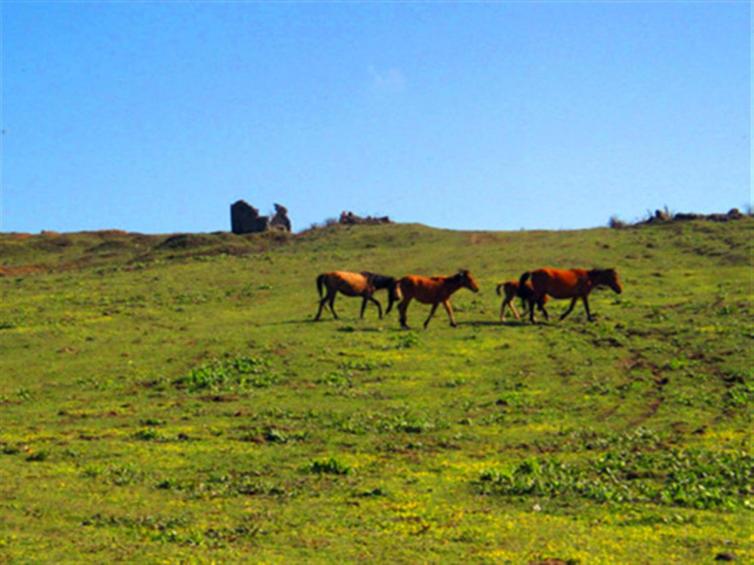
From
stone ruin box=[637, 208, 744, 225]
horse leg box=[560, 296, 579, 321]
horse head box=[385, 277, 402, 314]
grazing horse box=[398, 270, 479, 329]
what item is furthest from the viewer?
stone ruin box=[637, 208, 744, 225]

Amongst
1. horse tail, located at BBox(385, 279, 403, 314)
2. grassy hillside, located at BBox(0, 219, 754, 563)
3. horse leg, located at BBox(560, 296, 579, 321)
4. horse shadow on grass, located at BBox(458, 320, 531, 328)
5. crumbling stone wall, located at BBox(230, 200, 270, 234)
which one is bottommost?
grassy hillside, located at BBox(0, 219, 754, 563)

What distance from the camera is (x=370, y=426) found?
19.9 m

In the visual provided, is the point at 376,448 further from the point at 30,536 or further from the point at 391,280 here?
the point at 391,280

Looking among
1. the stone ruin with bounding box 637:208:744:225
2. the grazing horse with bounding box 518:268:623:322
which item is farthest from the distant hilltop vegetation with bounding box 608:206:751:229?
the grazing horse with bounding box 518:268:623:322

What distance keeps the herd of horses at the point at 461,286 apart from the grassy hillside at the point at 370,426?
0.89 m

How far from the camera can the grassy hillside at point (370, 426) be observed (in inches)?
483

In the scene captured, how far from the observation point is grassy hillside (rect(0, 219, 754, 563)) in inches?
483

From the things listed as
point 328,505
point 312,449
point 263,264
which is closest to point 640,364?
point 312,449

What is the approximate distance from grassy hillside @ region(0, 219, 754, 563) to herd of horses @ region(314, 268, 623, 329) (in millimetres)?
886

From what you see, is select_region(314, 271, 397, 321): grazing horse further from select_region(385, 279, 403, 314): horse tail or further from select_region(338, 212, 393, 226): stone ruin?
select_region(338, 212, 393, 226): stone ruin

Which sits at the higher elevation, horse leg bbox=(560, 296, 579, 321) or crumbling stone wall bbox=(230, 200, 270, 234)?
crumbling stone wall bbox=(230, 200, 270, 234)

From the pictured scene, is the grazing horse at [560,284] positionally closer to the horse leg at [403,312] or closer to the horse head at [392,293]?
the horse leg at [403,312]

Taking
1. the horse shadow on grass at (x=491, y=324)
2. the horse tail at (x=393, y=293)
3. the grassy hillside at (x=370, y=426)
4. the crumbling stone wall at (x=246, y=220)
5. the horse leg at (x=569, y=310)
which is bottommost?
the grassy hillside at (x=370, y=426)

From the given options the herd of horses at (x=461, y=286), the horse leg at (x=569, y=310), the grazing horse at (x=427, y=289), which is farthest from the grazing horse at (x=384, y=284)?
the horse leg at (x=569, y=310)
